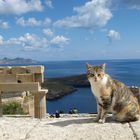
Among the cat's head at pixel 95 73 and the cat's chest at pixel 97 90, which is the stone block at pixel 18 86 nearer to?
the cat's chest at pixel 97 90

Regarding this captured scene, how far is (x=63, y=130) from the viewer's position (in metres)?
8.64

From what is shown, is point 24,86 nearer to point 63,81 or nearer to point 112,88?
point 112,88

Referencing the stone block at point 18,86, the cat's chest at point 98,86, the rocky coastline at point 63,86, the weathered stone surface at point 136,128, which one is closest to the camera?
the weathered stone surface at point 136,128

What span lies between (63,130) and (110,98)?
5.19ft

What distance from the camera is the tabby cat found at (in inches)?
375

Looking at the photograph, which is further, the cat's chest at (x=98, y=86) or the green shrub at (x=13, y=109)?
the green shrub at (x=13, y=109)

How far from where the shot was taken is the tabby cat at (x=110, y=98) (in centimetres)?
952

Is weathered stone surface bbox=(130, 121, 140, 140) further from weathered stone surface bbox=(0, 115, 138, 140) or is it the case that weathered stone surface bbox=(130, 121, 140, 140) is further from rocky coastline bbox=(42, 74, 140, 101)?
rocky coastline bbox=(42, 74, 140, 101)

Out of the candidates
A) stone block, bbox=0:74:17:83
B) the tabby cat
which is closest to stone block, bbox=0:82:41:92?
stone block, bbox=0:74:17:83

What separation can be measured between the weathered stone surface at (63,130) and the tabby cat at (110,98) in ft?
1.23

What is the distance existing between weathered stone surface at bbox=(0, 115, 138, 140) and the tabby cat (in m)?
0.38

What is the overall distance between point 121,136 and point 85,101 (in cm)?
12087

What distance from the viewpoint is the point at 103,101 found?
9.73 meters

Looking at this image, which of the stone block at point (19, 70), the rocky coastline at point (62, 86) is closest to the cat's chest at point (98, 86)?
the stone block at point (19, 70)
